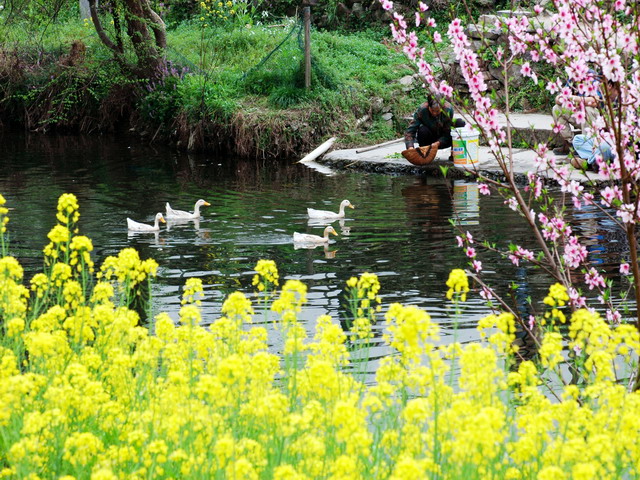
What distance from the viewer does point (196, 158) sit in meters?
20.5

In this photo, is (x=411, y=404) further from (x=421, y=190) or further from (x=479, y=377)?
(x=421, y=190)

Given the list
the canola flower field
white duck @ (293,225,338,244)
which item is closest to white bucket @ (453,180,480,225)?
white duck @ (293,225,338,244)

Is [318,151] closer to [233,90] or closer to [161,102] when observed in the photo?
[233,90]

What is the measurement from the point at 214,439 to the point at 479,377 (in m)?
1.03

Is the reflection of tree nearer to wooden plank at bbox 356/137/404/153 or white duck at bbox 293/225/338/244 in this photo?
white duck at bbox 293/225/338/244

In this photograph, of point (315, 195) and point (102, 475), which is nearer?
point (102, 475)

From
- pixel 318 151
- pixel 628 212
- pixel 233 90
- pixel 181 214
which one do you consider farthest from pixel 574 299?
pixel 233 90

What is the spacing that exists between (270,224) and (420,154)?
14.7 feet

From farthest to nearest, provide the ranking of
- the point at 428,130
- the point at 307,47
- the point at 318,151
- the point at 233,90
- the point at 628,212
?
the point at 233,90 < the point at 307,47 < the point at 318,151 < the point at 428,130 < the point at 628,212

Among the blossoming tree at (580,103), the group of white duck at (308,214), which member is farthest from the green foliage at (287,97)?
the blossoming tree at (580,103)

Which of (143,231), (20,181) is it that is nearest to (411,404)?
(143,231)

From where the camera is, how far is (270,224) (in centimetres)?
1343

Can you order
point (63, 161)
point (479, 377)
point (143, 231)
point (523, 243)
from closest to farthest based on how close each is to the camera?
point (479, 377)
point (523, 243)
point (143, 231)
point (63, 161)

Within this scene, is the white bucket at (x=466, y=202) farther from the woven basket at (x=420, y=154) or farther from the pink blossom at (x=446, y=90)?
the pink blossom at (x=446, y=90)
